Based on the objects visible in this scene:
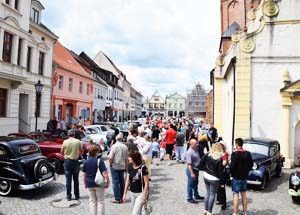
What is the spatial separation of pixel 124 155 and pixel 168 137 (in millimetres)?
7649

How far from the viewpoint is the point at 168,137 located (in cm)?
1584

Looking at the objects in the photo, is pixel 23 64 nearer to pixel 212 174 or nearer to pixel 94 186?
pixel 94 186

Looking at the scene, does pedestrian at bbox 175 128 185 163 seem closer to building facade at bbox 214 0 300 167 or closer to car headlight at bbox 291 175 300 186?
building facade at bbox 214 0 300 167

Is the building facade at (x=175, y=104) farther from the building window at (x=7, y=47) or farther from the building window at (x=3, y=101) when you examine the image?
the building window at (x=7, y=47)

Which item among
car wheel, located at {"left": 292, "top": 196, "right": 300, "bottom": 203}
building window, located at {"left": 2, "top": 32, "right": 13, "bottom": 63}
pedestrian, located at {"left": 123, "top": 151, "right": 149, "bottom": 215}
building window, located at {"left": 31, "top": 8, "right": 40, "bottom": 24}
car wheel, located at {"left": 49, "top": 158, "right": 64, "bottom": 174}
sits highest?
building window, located at {"left": 31, "top": 8, "right": 40, "bottom": 24}

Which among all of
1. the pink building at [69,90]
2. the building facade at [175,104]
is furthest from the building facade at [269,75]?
the building facade at [175,104]

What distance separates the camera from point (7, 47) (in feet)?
66.8

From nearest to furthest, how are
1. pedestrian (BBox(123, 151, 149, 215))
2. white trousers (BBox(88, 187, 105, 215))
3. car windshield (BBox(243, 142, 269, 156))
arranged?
1. pedestrian (BBox(123, 151, 149, 215))
2. white trousers (BBox(88, 187, 105, 215))
3. car windshield (BBox(243, 142, 269, 156))

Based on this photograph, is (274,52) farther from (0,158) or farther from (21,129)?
(21,129)

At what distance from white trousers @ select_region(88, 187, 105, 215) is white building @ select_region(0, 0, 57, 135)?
Result: 15.2 m

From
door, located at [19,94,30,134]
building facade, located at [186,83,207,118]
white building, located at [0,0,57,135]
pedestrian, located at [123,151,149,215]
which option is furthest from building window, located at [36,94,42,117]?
building facade, located at [186,83,207,118]

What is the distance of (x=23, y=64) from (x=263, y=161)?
17779 millimetres

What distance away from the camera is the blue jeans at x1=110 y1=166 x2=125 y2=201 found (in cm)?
833

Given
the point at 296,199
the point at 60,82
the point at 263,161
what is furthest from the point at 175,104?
the point at 296,199
